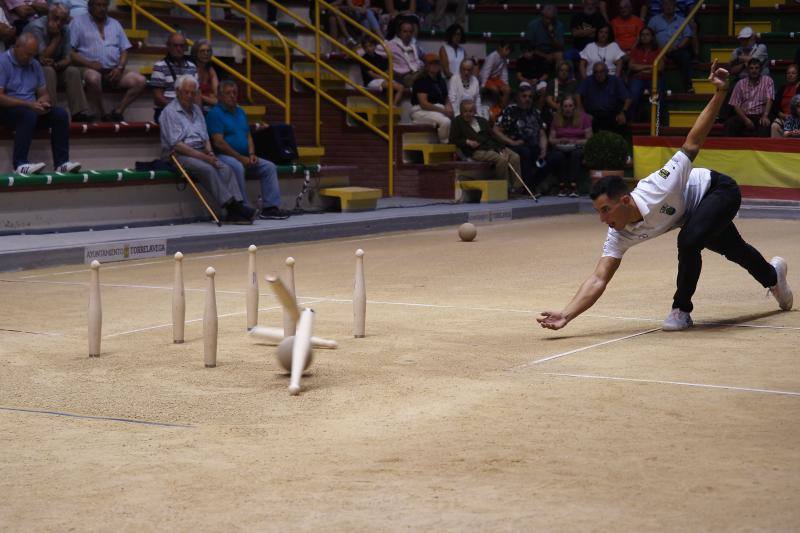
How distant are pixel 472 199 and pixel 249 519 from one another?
16.6 metres

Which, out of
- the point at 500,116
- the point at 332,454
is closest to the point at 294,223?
the point at 500,116

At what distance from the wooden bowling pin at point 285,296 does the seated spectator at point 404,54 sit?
14.7 m

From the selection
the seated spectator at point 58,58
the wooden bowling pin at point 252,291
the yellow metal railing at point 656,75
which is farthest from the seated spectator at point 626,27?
the wooden bowling pin at point 252,291

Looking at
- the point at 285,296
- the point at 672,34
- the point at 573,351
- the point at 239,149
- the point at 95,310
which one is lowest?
the point at 573,351

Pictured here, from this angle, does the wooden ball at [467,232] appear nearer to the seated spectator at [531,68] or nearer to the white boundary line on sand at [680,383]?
the seated spectator at [531,68]

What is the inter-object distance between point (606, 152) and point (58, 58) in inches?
351

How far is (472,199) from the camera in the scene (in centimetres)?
2156

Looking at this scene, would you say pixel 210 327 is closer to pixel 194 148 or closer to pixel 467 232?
pixel 467 232

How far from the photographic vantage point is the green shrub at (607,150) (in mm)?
21297

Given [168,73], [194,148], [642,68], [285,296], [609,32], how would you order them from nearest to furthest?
1. [285,296]
2. [194,148]
3. [168,73]
4. [642,68]
5. [609,32]

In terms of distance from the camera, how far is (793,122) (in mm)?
20406

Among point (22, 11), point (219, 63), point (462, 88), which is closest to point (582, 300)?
point (22, 11)

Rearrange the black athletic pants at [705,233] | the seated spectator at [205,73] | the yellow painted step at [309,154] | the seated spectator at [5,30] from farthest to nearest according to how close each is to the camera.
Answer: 1. the yellow painted step at [309,154]
2. the seated spectator at [205,73]
3. the seated spectator at [5,30]
4. the black athletic pants at [705,233]

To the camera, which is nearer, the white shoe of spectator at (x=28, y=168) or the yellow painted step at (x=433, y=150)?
the white shoe of spectator at (x=28, y=168)
